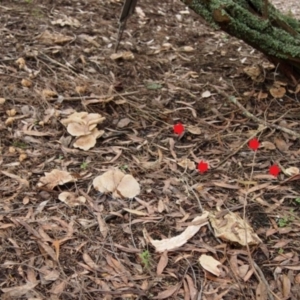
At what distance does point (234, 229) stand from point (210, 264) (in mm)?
250

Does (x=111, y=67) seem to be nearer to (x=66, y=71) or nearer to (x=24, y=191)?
(x=66, y=71)

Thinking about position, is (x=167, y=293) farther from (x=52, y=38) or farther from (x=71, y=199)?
(x=52, y=38)

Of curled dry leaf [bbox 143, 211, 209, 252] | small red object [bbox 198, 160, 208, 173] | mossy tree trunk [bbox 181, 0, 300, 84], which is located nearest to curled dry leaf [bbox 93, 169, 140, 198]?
curled dry leaf [bbox 143, 211, 209, 252]

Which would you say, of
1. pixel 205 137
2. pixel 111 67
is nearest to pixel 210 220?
pixel 205 137

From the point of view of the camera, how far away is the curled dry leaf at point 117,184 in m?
2.73

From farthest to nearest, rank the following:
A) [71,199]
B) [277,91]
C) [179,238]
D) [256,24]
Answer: [277,91]
[256,24]
[71,199]
[179,238]

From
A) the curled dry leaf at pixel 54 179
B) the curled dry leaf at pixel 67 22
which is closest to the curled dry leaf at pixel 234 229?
the curled dry leaf at pixel 54 179

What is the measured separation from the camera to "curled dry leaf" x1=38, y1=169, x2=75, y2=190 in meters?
2.73

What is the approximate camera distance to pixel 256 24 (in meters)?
3.29

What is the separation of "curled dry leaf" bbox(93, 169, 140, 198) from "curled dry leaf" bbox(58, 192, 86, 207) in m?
0.11

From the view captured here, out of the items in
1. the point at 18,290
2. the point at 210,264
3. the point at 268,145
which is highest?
the point at 268,145

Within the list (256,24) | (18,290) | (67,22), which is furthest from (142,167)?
(67,22)

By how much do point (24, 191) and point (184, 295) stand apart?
3.41ft

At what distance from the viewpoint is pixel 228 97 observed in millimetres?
3574
